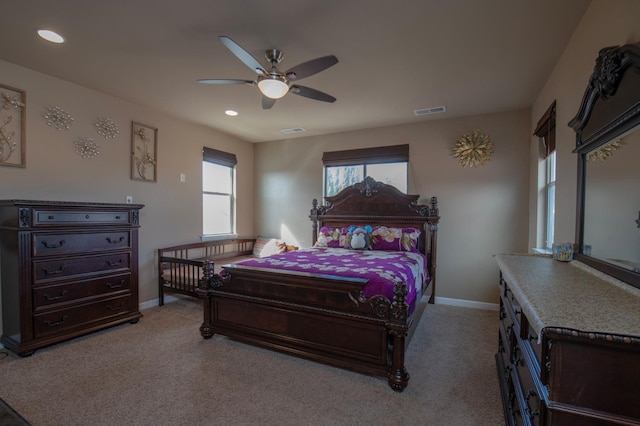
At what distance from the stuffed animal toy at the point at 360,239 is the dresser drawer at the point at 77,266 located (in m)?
2.79

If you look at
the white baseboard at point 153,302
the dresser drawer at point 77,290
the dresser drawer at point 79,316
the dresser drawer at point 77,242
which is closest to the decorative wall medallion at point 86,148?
the dresser drawer at point 77,242

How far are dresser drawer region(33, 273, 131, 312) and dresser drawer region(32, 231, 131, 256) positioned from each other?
0.33 m

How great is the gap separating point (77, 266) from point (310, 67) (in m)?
3.00

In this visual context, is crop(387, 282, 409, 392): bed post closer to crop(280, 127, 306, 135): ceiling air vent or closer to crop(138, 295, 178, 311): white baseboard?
crop(138, 295, 178, 311): white baseboard

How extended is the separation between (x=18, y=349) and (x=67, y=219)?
1.19 m

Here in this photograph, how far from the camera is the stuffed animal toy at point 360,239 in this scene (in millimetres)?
→ 4156

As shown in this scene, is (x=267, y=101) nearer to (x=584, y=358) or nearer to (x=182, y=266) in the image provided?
(x=182, y=266)

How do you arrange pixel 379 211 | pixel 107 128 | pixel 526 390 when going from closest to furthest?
pixel 526 390
pixel 107 128
pixel 379 211

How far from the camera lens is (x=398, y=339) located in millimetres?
2250

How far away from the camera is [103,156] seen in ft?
11.8

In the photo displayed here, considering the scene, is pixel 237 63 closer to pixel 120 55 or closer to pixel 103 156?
pixel 120 55

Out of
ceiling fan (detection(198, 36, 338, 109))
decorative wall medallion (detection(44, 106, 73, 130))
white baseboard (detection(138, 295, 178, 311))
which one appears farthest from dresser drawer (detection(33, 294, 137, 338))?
ceiling fan (detection(198, 36, 338, 109))

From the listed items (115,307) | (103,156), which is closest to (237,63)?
(103,156)

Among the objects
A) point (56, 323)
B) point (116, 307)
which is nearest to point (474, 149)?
point (116, 307)
